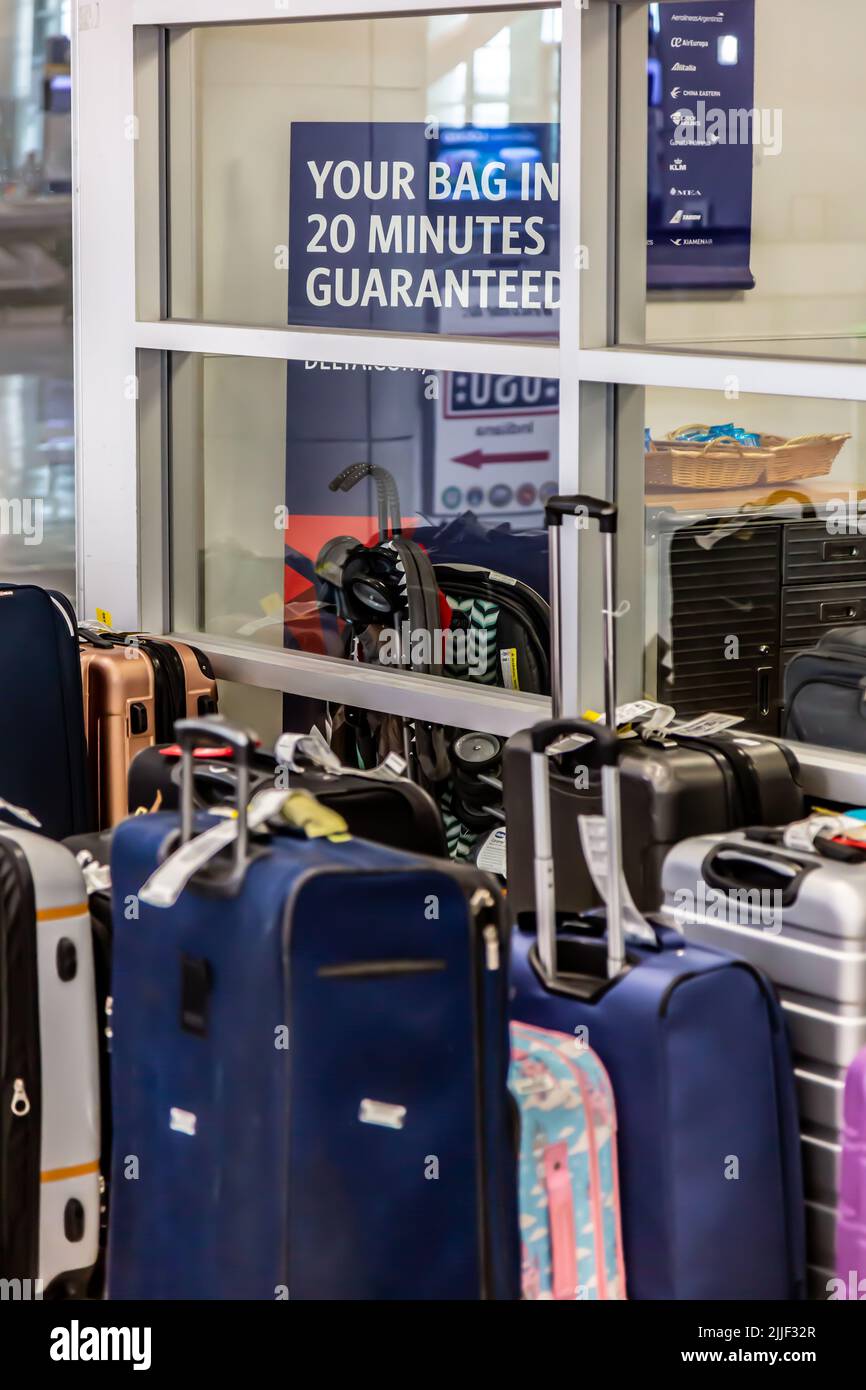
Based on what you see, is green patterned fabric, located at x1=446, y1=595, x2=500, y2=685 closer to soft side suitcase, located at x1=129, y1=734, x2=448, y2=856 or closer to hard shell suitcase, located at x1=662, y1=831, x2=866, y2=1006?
soft side suitcase, located at x1=129, y1=734, x2=448, y2=856

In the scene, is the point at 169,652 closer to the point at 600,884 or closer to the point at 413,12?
the point at 413,12

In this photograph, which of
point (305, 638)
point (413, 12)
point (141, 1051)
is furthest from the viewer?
point (305, 638)

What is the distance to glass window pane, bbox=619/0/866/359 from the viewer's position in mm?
3332

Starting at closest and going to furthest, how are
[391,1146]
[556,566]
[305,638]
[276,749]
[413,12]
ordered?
[391,1146], [276,749], [556,566], [413,12], [305,638]

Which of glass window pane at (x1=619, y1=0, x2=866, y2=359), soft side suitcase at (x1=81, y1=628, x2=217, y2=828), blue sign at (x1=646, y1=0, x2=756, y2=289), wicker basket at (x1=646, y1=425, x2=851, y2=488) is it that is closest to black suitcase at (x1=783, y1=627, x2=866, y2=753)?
wicker basket at (x1=646, y1=425, x2=851, y2=488)

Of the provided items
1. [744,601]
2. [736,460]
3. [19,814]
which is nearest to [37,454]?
[736,460]

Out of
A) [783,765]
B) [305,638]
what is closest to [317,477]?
[305,638]

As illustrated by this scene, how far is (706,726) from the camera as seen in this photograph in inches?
111

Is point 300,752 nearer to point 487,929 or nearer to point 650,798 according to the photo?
point 650,798

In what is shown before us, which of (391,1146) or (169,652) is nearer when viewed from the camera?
(391,1146)

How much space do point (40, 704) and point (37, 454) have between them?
1.09 m

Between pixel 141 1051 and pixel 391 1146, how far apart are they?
336mm
